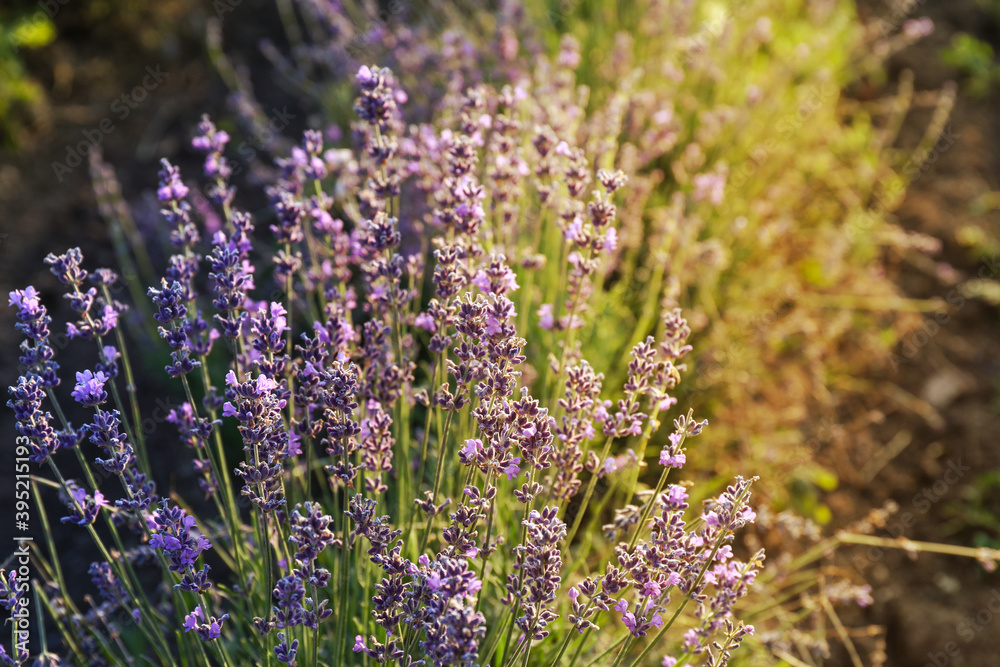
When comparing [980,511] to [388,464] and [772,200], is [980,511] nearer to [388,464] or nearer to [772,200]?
[772,200]

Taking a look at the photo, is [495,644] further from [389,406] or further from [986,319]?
[986,319]

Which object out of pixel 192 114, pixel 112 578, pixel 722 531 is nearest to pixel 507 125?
pixel 722 531

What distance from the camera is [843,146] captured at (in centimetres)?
479

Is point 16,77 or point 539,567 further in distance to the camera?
point 16,77
